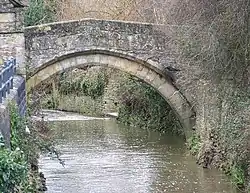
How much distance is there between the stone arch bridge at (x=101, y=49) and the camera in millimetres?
17188

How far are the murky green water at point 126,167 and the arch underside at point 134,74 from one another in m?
1.07

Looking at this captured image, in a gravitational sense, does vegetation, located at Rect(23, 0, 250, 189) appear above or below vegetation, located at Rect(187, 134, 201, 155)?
above

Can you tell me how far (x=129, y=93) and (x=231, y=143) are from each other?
11968 mm

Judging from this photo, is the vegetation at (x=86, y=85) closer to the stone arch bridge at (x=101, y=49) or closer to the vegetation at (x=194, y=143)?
the vegetation at (x=194, y=143)

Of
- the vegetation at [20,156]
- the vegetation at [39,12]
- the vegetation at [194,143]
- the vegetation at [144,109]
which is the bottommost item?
the vegetation at [20,156]

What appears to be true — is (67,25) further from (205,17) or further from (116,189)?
(205,17)

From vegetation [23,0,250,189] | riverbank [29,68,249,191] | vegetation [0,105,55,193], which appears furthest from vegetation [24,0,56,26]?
vegetation [0,105,55,193]

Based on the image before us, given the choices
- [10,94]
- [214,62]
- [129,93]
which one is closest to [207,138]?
[214,62]

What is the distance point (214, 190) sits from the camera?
14.4 metres

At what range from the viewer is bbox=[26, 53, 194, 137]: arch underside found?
17562 millimetres

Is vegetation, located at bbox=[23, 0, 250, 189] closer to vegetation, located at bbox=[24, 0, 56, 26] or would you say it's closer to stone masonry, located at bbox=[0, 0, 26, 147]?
stone masonry, located at bbox=[0, 0, 26, 147]

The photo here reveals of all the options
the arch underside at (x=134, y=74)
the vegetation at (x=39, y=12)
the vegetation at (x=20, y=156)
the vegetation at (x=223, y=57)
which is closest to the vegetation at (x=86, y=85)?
the vegetation at (x=39, y=12)

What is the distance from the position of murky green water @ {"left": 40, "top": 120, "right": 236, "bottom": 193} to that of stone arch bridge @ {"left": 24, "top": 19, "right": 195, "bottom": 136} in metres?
1.97

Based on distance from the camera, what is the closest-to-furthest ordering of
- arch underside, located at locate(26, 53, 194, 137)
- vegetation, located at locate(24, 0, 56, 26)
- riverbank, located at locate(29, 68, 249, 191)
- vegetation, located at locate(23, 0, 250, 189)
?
vegetation, located at locate(23, 0, 250, 189)
riverbank, located at locate(29, 68, 249, 191)
arch underside, located at locate(26, 53, 194, 137)
vegetation, located at locate(24, 0, 56, 26)
